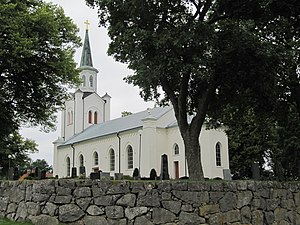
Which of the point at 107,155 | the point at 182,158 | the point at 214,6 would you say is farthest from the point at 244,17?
the point at 107,155

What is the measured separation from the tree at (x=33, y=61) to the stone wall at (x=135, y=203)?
11.0m

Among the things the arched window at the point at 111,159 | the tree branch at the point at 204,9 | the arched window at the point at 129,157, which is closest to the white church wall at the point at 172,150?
the arched window at the point at 129,157

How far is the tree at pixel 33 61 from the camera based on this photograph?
Answer: 21.0 m

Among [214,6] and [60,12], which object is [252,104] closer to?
[214,6]

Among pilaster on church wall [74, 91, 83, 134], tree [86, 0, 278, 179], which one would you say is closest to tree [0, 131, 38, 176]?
pilaster on church wall [74, 91, 83, 134]

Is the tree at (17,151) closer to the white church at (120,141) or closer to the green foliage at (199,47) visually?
the white church at (120,141)

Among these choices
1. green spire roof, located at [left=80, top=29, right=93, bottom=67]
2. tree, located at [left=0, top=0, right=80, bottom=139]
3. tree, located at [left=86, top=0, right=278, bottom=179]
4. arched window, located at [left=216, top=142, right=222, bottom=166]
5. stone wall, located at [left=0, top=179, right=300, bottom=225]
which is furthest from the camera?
green spire roof, located at [left=80, top=29, right=93, bottom=67]

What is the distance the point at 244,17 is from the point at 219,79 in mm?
2484

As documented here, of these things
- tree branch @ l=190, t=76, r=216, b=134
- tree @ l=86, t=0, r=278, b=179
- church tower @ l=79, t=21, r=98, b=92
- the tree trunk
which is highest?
church tower @ l=79, t=21, r=98, b=92

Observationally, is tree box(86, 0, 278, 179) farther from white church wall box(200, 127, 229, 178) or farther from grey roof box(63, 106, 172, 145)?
grey roof box(63, 106, 172, 145)

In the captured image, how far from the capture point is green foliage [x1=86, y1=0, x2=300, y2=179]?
1365 centimetres

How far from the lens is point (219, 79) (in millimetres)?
15570

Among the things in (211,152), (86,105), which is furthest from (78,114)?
(211,152)

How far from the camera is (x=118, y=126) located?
157 feet
